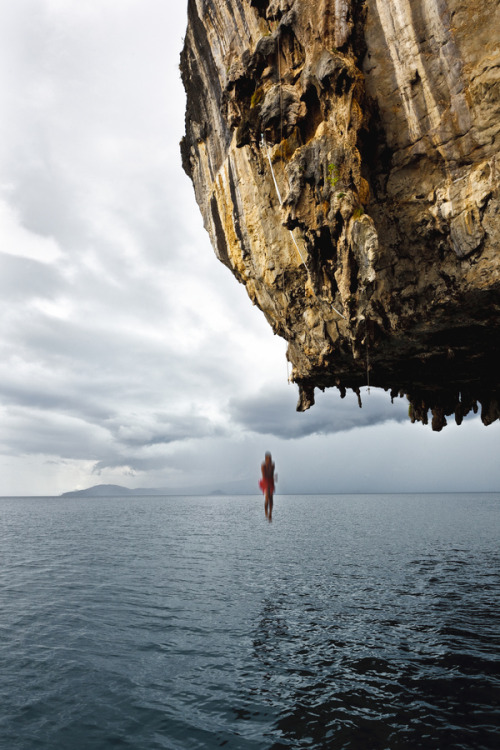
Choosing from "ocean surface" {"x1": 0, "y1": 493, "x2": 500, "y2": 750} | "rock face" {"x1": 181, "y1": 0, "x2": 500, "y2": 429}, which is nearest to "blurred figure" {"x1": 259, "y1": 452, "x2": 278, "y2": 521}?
"ocean surface" {"x1": 0, "y1": 493, "x2": 500, "y2": 750}

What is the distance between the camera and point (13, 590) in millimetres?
22922

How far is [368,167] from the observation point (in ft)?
52.5

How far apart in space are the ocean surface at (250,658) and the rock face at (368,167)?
11.0 metres

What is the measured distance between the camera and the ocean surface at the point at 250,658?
33.0ft

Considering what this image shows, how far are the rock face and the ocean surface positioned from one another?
1103 centimetres

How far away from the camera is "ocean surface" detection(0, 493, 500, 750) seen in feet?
33.0

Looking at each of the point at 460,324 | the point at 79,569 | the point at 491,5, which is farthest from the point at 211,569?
the point at 491,5

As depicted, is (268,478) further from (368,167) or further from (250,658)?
(368,167)

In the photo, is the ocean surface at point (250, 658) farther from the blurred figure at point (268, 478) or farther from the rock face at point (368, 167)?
the rock face at point (368, 167)

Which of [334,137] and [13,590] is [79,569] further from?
[334,137]

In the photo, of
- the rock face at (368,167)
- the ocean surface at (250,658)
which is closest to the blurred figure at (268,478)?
the ocean surface at (250,658)

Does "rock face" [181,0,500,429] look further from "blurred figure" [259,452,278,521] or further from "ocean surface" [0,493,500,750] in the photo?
"ocean surface" [0,493,500,750]

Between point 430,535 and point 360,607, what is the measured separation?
35957mm

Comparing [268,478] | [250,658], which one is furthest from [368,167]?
[250,658]
